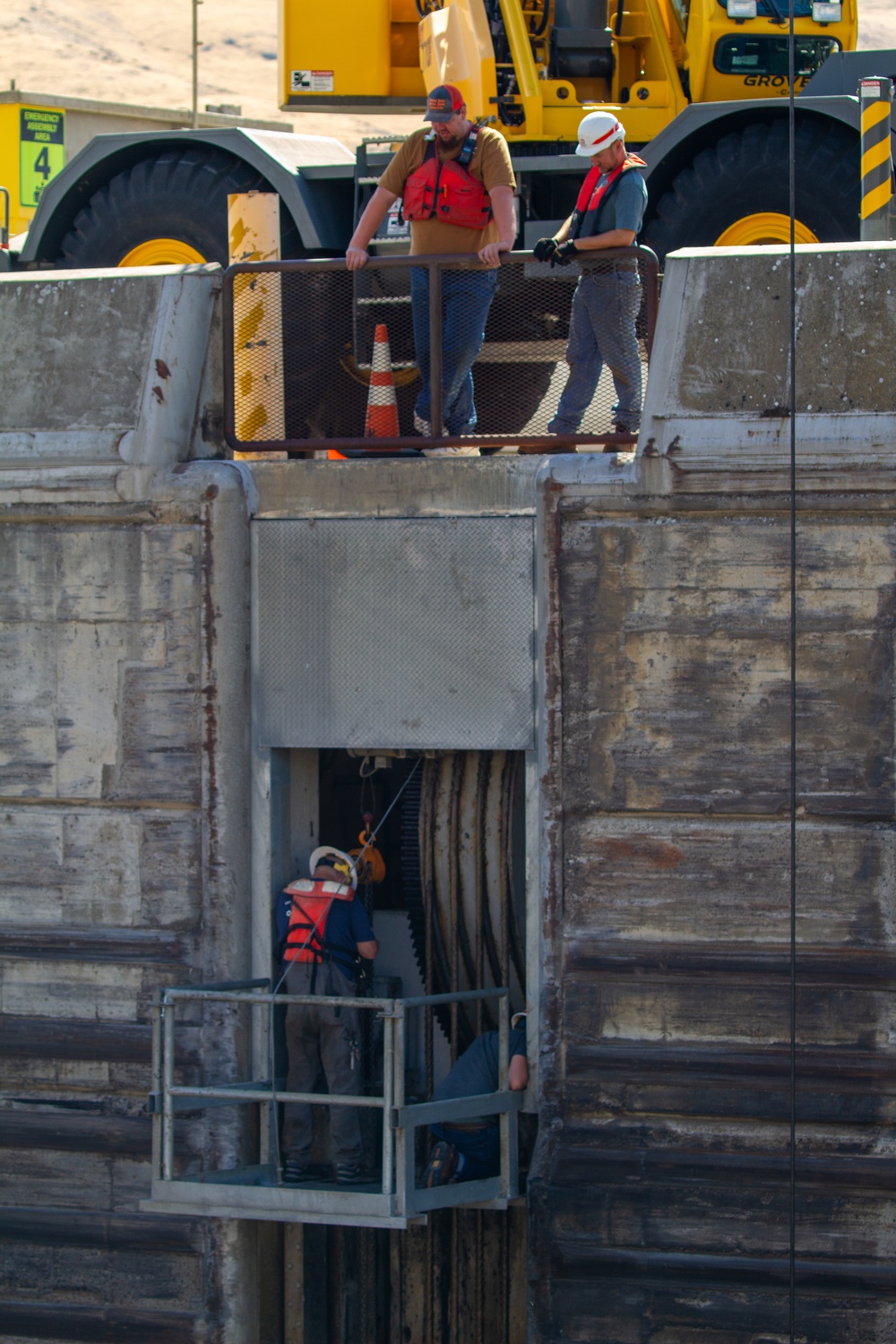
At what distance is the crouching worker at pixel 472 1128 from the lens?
690cm

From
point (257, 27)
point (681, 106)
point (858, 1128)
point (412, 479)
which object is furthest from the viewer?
point (257, 27)

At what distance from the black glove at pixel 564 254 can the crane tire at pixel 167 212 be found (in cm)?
324

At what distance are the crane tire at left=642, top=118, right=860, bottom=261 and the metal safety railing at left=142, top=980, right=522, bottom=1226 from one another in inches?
182

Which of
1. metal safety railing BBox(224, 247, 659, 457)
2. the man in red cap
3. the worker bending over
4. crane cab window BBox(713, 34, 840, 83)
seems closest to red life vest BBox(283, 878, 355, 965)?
metal safety railing BBox(224, 247, 659, 457)

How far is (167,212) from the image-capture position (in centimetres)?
967

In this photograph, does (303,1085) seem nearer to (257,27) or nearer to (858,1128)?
(858,1128)

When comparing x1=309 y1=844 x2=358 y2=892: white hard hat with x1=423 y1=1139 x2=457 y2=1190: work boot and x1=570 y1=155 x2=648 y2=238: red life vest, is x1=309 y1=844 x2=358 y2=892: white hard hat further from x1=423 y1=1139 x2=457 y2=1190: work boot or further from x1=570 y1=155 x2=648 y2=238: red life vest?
x1=570 y1=155 x2=648 y2=238: red life vest

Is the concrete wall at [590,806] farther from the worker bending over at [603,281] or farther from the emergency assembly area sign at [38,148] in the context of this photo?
the emergency assembly area sign at [38,148]

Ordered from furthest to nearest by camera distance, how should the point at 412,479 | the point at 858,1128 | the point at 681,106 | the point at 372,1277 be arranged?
1. the point at 681,106
2. the point at 372,1277
3. the point at 412,479
4. the point at 858,1128

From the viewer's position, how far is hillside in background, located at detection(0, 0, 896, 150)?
51594 mm

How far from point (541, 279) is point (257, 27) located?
2425 inches

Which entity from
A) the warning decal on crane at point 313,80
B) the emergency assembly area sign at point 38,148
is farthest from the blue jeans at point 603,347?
the emergency assembly area sign at point 38,148

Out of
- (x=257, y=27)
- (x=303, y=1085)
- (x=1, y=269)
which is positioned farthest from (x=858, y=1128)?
(x=257, y=27)

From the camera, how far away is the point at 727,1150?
6.46m
